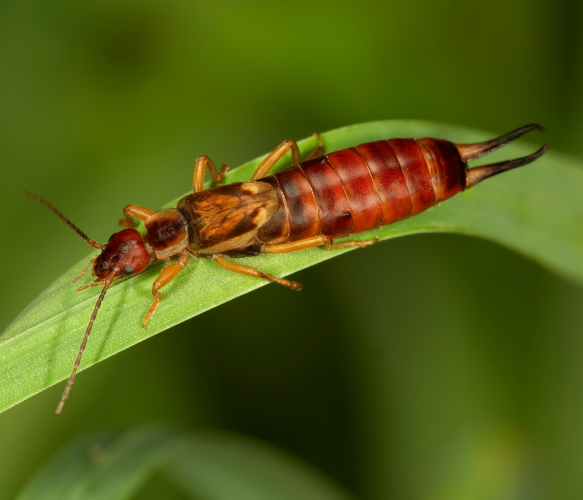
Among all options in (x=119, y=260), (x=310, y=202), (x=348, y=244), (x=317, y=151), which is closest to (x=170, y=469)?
(x=119, y=260)

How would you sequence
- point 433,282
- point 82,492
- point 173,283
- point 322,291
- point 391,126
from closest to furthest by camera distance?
1. point 82,492
2. point 173,283
3. point 391,126
4. point 433,282
5. point 322,291

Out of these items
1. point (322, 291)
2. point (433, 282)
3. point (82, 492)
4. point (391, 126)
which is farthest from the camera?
point (322, 291)

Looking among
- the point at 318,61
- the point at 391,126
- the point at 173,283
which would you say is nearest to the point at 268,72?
the point at 318,61

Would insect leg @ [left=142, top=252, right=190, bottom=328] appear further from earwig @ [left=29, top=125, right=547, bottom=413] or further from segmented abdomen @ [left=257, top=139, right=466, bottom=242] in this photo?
segmented abdomen @ [left=257, top=139, right=466, bottom=242]

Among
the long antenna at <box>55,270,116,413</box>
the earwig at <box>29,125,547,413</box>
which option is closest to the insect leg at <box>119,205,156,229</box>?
the earwig at <box>29,125,547,413</box>

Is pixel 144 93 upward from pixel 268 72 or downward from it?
upward

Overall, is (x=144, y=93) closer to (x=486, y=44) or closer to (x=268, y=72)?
(x=268, y=72)
